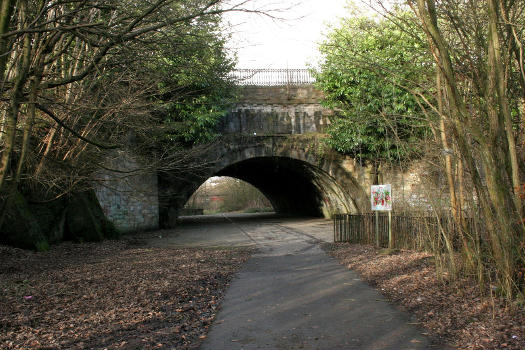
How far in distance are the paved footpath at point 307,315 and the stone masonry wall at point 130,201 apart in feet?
31.1

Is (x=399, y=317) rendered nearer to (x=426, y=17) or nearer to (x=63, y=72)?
(x=426, y=17)

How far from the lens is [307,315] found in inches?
211

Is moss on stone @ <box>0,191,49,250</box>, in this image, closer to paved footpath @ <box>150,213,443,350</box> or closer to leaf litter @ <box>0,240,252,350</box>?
leaf litter @ <box>0,240,252,350</box>

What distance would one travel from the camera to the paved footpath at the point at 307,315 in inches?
173

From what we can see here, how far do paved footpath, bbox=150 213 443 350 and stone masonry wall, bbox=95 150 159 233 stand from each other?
9489mm

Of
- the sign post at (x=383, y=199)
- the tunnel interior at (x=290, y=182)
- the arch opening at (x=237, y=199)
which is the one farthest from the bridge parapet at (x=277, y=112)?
the arch opening at (x=237, y=199)

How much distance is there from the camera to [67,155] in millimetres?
11094

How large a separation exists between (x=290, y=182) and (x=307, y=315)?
2436 cm

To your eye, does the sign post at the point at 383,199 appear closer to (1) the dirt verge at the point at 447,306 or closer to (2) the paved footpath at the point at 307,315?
(1) the dirt verge at the point at 447,306

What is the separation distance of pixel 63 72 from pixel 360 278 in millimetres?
8310

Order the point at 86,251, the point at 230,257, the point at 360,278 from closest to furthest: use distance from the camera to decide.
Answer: the point at 360,278 < the point at 230,257 < the point at 86,251

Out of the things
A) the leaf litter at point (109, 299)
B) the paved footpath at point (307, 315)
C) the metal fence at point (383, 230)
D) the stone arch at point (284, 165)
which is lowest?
the paved footpath at point (307, 315)

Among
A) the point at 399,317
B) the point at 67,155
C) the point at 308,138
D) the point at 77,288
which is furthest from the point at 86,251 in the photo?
the point at 308,138

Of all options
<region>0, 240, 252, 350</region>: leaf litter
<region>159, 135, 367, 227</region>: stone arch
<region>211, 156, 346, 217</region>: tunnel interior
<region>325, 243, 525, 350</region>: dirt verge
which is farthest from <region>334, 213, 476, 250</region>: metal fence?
<region>211, 156, 346, 217</region>: tunnel interior
